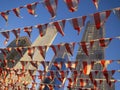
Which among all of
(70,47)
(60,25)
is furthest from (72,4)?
(70,47)

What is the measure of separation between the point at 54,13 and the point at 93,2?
2.03 meters

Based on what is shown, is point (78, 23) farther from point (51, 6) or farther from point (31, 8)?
point (31, 8)

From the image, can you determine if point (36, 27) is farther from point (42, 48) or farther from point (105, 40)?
point (105, 40)

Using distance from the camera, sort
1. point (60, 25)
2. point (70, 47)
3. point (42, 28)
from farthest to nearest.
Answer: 1. point (70, 47)
2. point (42, 28)
3. point (60, 25)

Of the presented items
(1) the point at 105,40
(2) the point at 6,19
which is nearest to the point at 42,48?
(2) the point at 6,19

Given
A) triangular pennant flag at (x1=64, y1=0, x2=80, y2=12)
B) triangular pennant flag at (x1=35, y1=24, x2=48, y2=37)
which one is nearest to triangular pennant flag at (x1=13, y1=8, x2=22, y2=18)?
triangular pennant flag at (x1=35, y1=24, x2=48, y2=37)

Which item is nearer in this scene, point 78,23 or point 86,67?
point 78,23

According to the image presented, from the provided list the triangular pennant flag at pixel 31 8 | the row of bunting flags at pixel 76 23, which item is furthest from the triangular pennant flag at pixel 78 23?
the triangular pennant flag at pixel 31 8

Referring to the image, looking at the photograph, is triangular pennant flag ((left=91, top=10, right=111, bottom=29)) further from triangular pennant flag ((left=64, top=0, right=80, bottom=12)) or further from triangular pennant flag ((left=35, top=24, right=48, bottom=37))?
triangular pennant flag ((left=35, top=24, right=48, bottom=37))

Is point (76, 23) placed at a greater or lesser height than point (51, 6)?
lesser

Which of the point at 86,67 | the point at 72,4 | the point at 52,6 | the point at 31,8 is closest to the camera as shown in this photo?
the point at 72,4

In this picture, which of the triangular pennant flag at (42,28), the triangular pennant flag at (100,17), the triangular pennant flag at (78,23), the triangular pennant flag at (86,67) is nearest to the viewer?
the triangular pennant flag at (100,17)

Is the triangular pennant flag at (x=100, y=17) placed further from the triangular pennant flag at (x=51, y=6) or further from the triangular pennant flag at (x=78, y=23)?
the triangular pennant flag at (x=51, y=6)

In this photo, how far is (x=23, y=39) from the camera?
8712cm
